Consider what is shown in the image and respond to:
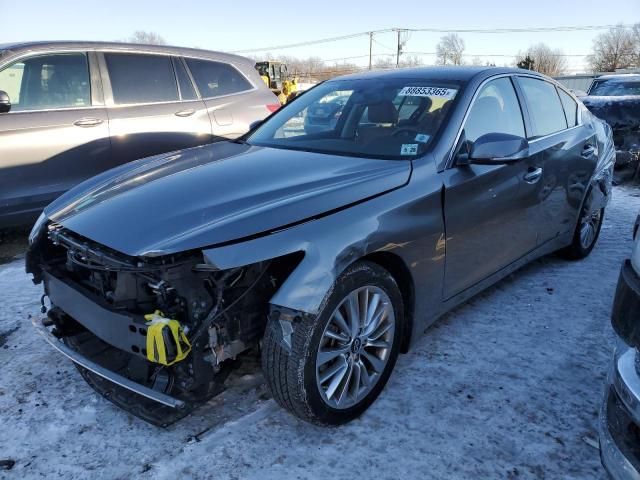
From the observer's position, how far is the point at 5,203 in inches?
169

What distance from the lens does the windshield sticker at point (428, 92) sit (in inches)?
118

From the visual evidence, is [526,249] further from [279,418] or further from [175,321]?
[175,321]

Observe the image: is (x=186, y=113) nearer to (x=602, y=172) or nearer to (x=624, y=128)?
(x=602, y=172)

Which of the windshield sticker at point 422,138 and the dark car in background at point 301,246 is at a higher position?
the windshield sticker at point 422,138

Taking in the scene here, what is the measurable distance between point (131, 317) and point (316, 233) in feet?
2.66

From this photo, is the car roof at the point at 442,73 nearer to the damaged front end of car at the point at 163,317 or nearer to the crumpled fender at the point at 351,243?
the crumpled fender at the point at 351,243

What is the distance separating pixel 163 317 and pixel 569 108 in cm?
357

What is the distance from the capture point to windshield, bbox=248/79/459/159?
285 centimetres

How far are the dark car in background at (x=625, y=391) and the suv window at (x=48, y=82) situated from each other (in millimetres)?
4533

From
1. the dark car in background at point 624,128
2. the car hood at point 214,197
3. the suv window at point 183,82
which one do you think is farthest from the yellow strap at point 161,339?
the dark car in background at point 624,128

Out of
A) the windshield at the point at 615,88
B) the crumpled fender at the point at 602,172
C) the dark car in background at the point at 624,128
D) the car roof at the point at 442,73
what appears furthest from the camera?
the windshield at the point at 615,88

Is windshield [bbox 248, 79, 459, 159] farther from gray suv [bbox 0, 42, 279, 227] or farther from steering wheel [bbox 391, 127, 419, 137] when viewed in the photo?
gray suv [bbox 0, 42, 279, 227]

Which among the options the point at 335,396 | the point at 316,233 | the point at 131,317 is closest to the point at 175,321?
the point at 131,317

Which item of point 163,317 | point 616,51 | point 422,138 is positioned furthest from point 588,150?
point 616,51
